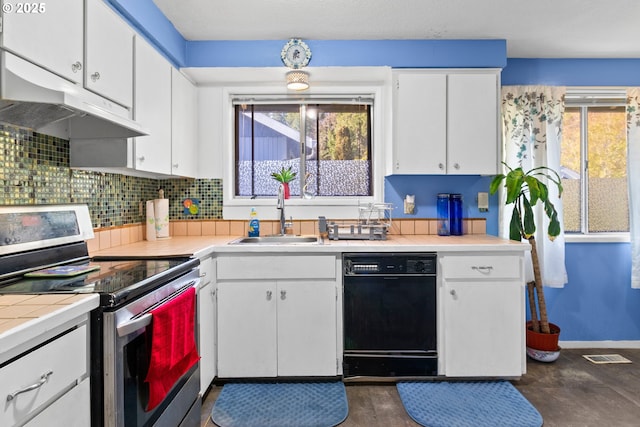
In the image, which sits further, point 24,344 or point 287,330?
point 287,330

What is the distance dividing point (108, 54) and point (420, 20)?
1891 millimetres

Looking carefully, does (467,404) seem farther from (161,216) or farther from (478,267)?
(161,216)

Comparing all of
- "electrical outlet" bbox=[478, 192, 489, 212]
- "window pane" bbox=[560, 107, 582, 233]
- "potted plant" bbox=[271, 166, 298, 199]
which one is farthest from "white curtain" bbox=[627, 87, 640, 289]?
"potted plant" bbox=[271, 166, 298, 199]

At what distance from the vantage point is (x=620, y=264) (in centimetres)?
311

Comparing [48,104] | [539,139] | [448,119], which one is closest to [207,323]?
[48,104]

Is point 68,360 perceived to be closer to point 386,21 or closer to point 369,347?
point 369,347

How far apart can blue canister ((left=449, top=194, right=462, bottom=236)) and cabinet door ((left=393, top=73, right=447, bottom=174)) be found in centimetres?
28

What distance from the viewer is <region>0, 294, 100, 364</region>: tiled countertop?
2.73ft

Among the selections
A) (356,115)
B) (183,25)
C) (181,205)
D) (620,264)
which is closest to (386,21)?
(356,115)

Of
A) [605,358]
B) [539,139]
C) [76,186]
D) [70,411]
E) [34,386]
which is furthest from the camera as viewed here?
[539,139]

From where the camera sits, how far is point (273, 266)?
7.72 ft

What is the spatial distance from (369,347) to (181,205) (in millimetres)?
1809

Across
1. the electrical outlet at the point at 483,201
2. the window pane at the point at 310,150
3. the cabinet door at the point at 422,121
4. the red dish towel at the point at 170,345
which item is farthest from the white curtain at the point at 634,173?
the red dish towel at the point at 170,345

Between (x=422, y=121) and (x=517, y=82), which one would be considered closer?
(x=422, y=121)
